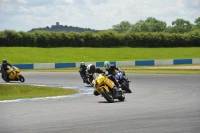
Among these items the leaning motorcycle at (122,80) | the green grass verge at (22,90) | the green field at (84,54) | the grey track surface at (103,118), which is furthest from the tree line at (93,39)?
the grey track surface at (103,118)

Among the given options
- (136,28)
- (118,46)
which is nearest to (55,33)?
(118,46)

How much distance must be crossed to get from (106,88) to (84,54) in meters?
45.2

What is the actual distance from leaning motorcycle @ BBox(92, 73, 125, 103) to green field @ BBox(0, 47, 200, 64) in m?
37.7

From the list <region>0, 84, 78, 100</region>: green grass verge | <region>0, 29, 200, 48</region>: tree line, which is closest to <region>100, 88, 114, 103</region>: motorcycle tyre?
<region>0, 84, 78, 100</region>: green grass verge

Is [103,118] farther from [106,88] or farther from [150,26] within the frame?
[150,26]

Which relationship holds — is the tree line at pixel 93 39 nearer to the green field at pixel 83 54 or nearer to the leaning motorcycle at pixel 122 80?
the green field at pixel 83 54

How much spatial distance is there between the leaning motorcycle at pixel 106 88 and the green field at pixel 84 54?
124 ft

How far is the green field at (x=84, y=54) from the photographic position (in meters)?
54.6

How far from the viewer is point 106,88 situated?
47.2ft

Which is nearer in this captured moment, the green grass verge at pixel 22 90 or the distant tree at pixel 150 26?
the green grass verge at pixel 22 90

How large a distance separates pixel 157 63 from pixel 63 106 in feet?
111

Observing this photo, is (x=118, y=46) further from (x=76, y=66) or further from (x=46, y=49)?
(x=76, y=66)

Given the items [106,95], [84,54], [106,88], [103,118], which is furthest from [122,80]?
[84,54]

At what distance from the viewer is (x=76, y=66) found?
148 ft
